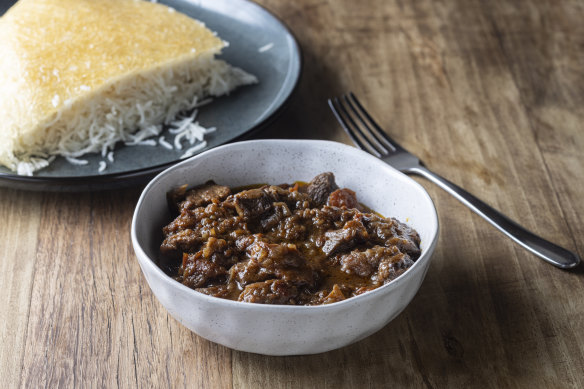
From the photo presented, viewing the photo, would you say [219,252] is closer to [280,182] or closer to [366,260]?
[366,260]

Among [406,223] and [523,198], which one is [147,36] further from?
[523,198]

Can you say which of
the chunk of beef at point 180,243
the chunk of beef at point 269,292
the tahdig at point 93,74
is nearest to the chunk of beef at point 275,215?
the chunk of beef at point 180,243

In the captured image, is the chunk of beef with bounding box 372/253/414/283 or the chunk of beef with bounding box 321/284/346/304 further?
the chunk of beef with bounding box 372/253/414/283

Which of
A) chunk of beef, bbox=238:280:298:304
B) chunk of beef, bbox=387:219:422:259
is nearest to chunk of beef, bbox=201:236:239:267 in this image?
chunk of beef, bbox=238:280:298:304

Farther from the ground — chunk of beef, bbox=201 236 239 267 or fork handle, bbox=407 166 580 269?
chunk of beef, bbox=201 236 239 267

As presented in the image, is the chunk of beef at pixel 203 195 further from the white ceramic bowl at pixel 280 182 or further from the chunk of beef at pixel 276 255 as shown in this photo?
the chunk of beef at pixel 276 255

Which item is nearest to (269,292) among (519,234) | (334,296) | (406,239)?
(334,296)

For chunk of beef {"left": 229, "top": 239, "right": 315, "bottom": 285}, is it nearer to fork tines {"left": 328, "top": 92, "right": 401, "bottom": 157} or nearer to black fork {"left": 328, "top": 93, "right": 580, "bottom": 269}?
black fork {"left": 328, "top": 93, "right": 580, "bottom": 269}

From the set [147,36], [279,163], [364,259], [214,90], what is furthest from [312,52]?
[364,259]

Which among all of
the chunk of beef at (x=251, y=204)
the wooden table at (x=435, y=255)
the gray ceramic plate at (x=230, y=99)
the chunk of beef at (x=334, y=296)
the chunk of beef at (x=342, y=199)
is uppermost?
the chunk of beef at (x=251, y=204)
